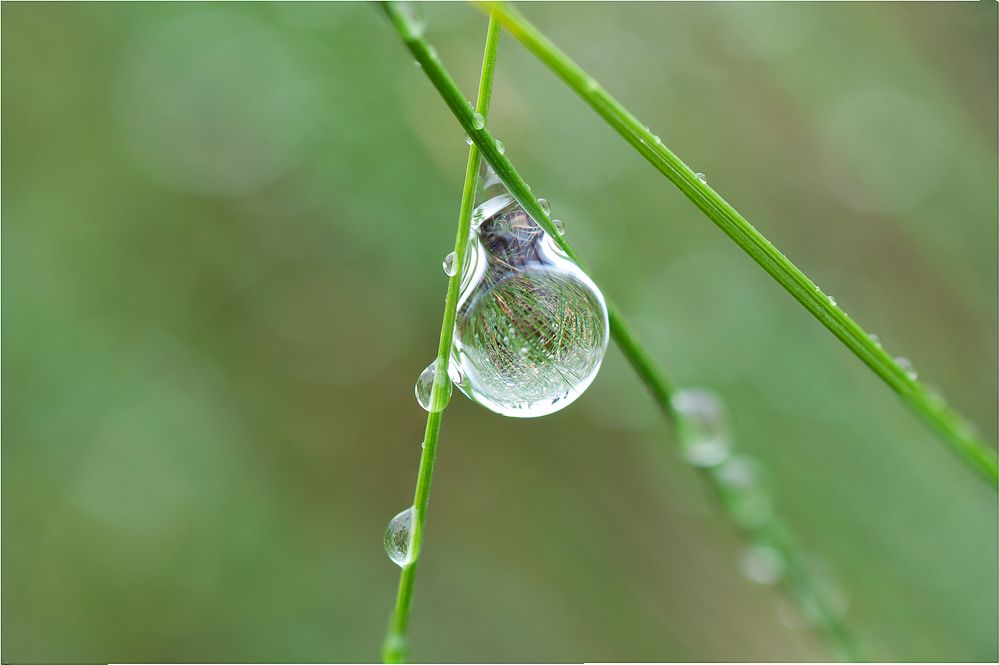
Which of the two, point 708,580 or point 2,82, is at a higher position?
point 2,82

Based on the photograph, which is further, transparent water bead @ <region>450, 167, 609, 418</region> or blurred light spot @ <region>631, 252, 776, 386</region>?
blurred light spot @ <region>631, 252, 776, 386</region>

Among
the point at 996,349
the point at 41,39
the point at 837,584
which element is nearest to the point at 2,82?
the point at 41,39

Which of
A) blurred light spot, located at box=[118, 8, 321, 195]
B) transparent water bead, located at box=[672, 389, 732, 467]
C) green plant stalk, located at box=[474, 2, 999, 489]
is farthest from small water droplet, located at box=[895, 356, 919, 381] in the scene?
blurred light spot, located at box=[118, 8, 321, 195]

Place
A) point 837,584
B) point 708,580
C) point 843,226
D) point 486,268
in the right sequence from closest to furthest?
point 486,268
point 837,584
point 843,226
point 708,580

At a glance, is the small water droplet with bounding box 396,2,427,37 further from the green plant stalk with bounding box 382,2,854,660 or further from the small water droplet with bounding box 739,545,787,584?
the small water droplet with bounding box 739,545,787,584

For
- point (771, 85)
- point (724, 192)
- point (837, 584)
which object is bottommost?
point (837, 584)

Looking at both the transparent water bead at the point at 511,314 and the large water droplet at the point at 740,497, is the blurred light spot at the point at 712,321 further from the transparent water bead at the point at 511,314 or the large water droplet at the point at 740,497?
the transparent water bead at the point at 511,314

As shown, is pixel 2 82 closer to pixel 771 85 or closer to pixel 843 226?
pixel 771 85

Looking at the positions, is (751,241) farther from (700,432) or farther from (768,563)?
(768,563)
